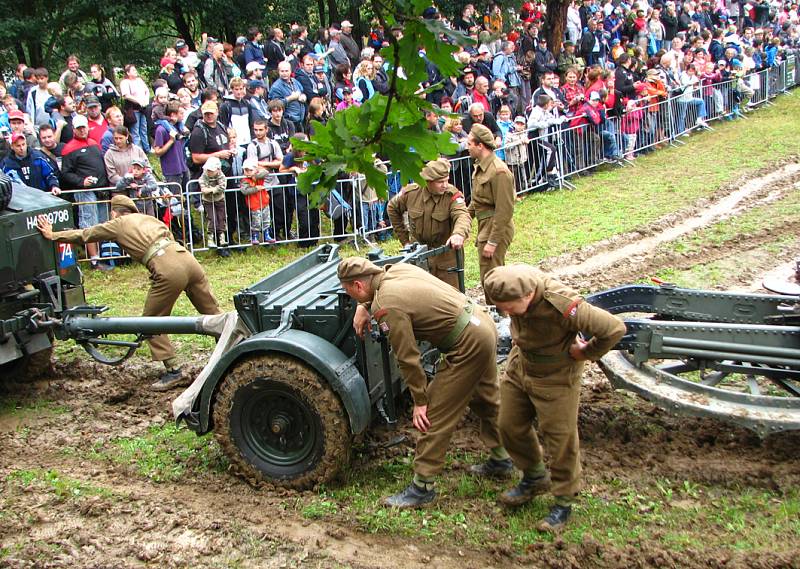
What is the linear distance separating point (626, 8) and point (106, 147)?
52.6 feet

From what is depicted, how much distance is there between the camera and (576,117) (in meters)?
A: 15.9

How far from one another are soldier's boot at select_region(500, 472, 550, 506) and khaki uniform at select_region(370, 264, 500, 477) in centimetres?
47

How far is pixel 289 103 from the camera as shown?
1448 centimetres

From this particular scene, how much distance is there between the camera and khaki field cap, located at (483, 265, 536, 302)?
5.06 meters

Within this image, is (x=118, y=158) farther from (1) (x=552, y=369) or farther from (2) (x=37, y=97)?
(1) (x=552, y=369)

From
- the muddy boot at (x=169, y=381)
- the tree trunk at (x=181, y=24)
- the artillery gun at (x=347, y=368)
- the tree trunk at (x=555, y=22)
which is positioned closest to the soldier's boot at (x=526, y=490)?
the artillery gun at (x=347, y=368)

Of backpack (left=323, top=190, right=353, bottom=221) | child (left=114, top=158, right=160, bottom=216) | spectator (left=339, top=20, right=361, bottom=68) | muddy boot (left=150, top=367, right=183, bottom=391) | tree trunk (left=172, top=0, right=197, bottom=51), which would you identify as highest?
tree trunk (left=172, top=0, right=197, bottom=51)

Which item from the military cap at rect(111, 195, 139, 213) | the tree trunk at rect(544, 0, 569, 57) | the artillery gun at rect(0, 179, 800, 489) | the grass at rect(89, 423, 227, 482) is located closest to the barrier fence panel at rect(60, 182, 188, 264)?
the military cap at rect(111, 195, 139, 213)

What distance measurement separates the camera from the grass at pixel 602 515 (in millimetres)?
5285

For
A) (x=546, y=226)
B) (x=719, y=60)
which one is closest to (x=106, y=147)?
(x=546, y=226)

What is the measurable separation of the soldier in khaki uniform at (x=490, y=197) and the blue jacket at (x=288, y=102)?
6264 mm

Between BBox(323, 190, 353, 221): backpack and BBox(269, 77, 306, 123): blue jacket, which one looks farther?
BBox(269, 77, 306, 123): blue jacket

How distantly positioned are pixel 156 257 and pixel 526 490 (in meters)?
4.17

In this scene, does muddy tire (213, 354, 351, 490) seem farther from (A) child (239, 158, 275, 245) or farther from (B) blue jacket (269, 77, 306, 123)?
(B) blue jacket (269, 77, 306, 123)
